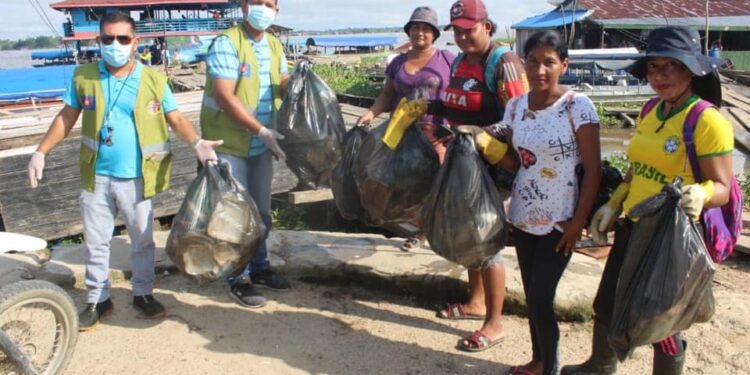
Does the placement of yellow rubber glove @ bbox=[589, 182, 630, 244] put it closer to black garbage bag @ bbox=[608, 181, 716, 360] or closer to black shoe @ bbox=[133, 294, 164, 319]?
black garbage bag @ bbox=[608, 181, 716, 360]

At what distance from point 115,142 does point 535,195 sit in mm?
2056

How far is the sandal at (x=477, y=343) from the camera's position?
2.98 metres

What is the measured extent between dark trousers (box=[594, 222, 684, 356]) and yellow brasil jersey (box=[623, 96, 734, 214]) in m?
0.14

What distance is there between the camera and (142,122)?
2.99 m

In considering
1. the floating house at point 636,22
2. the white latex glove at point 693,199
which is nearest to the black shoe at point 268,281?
the white latex glove at point 693,199

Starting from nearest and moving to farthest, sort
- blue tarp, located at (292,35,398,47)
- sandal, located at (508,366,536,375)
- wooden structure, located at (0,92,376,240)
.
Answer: sandal, located at (508,366,536,375) → wooden structure, located at (0,92,376,240) → blue tarp, located at (292,35,398,47)

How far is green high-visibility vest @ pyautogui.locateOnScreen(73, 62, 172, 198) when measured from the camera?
9.62 feet

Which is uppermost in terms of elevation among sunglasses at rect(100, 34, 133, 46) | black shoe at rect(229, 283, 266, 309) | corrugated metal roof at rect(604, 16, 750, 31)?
corrugated metal roof at rect(604, 16, 750, 31)

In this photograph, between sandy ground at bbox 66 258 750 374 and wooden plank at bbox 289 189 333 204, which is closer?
sandy ground at bbox 66 258 750 374

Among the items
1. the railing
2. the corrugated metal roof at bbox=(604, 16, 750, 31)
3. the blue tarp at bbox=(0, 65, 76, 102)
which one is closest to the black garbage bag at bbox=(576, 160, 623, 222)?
the blue tarp at bbox=(0, 65, 76, 102)

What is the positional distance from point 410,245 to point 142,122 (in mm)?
1971

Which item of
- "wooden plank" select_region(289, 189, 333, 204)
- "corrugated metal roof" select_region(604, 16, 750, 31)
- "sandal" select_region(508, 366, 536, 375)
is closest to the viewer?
"sandal" select_region(508, 366, 536, 375)

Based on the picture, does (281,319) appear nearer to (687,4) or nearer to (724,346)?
(724,346)

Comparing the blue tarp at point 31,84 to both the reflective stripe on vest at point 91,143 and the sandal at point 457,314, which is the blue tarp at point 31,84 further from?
the sandal at point 457,314
